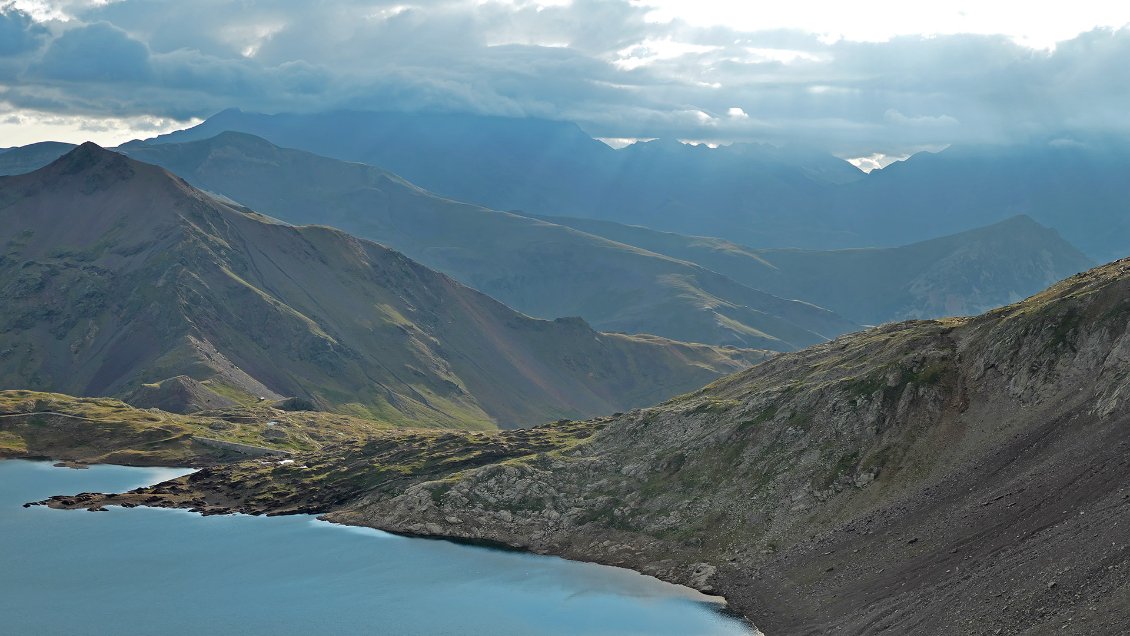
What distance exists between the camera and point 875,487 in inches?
5359

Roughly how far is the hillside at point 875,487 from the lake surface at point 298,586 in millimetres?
7243

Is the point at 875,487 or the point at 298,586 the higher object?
the point at 875,487

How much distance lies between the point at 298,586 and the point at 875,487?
75363 millimetres

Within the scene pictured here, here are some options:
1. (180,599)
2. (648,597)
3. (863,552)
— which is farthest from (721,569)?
(180,599)

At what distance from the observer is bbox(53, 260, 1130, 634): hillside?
334ft

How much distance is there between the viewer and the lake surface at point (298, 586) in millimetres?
125938

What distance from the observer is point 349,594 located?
139750 millimetres

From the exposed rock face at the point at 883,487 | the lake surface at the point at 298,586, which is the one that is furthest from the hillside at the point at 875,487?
the lake surface at the point at 298,586

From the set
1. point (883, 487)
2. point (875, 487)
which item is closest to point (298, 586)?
point (875, 487)

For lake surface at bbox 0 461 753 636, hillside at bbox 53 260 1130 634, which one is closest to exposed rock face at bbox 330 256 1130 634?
hillside at bbox 53 260 1130 634

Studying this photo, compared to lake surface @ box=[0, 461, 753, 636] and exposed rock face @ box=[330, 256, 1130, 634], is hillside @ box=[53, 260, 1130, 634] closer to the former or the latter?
exposed rock face @ box=[330, 256, 1130, 634]

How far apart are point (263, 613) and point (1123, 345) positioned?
10607 cm

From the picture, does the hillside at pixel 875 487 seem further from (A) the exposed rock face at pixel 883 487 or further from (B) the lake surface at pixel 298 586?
(B) the lake surface at pixel 298 586

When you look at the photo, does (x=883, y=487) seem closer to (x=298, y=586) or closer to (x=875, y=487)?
(x=875, y=487)
